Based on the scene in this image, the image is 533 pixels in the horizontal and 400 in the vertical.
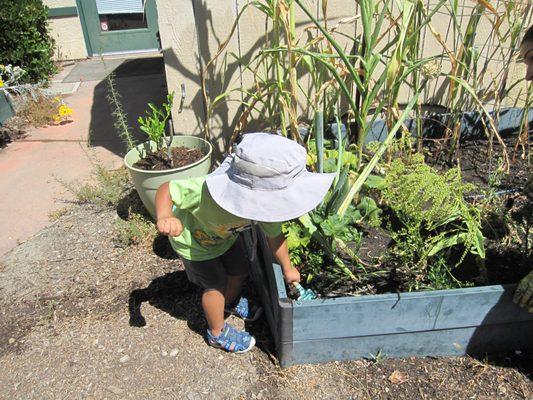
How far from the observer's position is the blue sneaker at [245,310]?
6.63 ft

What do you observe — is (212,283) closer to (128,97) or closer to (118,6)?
(128,97)

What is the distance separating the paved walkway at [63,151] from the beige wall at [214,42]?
0.93 meters

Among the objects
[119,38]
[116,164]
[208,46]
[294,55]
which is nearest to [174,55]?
[208,46]

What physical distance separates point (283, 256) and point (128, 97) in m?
3.58

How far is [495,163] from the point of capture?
2.56m

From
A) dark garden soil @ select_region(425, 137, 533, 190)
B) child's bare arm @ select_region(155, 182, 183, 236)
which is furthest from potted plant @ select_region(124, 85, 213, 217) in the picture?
dark garden soil @ select_region(425, 137, 533, 190)

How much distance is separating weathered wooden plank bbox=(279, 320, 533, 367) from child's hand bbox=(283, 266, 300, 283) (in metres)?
0.23

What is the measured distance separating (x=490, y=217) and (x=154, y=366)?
158cm

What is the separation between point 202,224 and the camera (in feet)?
5.46

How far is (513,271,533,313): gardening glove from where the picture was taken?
156 centimetres

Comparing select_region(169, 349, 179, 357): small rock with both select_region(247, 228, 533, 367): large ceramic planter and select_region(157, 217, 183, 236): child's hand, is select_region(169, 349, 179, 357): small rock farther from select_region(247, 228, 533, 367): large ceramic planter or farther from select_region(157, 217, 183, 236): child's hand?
select_region(157, 217, 183, 236): child's hand

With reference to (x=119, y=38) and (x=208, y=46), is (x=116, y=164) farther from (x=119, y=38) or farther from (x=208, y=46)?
(x=119, y=38)

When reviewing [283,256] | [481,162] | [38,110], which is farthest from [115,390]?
[38,110]

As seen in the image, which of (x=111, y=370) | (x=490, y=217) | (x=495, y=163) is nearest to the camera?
(x=111, y=370)
